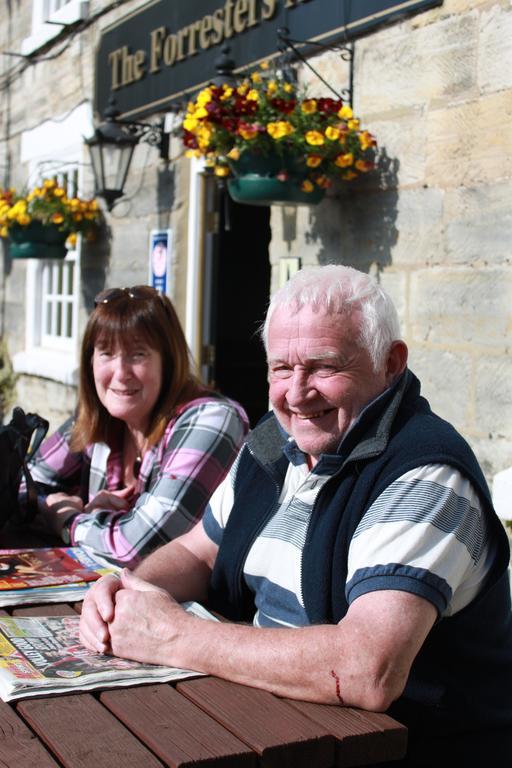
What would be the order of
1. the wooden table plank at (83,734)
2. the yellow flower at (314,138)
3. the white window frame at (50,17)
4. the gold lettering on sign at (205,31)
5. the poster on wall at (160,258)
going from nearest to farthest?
the wooden table plank at (83,734), the yellow flower at (314,138), the gold lettering on sign at (205,31), the poster on wall at (160,258), the white window frame at (50,17)

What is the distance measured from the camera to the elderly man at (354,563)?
177 cm

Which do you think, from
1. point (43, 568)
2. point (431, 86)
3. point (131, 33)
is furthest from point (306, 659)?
point (131, 33)

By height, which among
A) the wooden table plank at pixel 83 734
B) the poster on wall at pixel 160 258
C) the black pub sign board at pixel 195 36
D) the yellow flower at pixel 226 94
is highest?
the black pub sign board at pixel 195 36

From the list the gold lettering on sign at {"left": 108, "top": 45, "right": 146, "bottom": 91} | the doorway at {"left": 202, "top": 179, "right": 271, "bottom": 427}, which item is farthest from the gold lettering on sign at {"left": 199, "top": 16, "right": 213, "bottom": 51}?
the doorway at {"left": 202, "top": 179, "right": 271, "bottom": 427}

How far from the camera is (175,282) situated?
21.5 ft

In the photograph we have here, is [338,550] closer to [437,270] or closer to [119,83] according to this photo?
[437,270]

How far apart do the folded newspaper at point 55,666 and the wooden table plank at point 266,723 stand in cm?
8

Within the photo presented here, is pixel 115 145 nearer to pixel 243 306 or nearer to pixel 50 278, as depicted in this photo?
pixel 243 306

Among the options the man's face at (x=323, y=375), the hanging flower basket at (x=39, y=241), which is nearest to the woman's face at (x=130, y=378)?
the man's face at (x=323, y=375)

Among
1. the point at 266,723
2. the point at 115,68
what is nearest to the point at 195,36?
the point at 115,68

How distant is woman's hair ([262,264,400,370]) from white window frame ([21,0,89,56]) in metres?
6.40

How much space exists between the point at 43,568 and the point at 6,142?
7.84 m

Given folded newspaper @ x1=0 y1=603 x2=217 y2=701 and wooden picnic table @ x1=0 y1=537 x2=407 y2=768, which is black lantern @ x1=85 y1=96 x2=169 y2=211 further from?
wooden picnic table @ x1=0 y1=537 x2=407 y2=768

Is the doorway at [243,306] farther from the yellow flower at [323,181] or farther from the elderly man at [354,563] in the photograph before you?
the elderly man at [354,563]
